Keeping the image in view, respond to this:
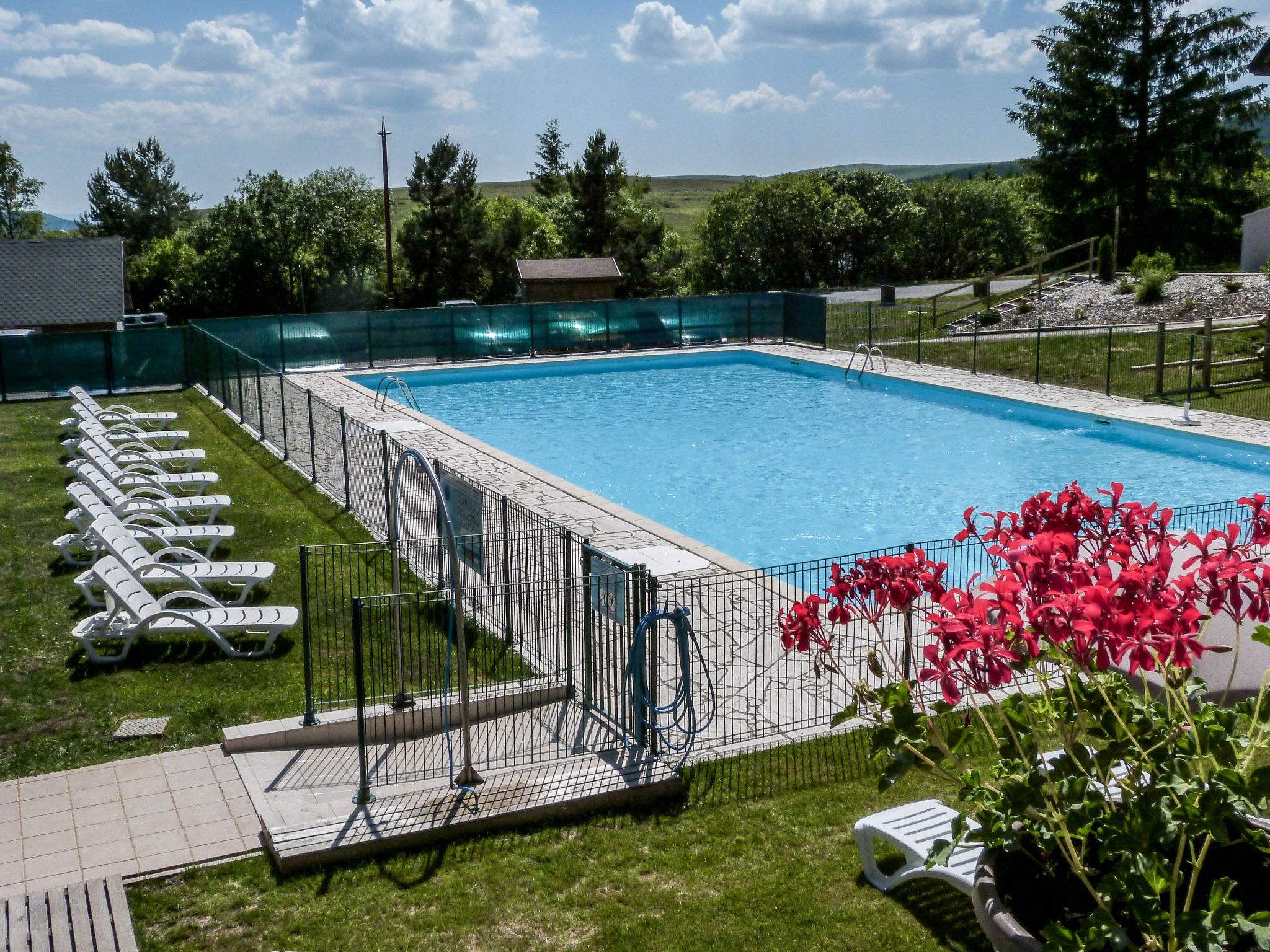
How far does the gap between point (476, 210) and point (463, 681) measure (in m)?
51.7

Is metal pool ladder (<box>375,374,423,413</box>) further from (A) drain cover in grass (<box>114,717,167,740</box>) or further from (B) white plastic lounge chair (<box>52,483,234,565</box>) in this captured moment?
(A) drain cover in grass (<box>114,717,167,740</box>)

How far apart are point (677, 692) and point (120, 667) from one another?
505cm

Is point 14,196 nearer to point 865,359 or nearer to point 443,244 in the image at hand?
point 443,244

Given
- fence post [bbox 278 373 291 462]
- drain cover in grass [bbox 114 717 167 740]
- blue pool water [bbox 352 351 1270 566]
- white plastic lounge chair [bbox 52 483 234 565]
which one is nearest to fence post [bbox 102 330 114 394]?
blue pool water [bbox 352 351 1270 566]

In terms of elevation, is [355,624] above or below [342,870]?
above

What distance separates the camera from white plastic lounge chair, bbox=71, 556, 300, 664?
10.3m

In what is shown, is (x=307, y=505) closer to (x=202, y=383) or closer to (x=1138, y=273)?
(x=202, y=383)

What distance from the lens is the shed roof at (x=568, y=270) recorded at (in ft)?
143

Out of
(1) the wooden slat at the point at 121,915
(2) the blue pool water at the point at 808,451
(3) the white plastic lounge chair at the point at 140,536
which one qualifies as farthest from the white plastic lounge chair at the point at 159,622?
(2) the blue pool water at the point at 808,451

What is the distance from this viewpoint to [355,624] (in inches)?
286

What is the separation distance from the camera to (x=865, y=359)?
30062mm

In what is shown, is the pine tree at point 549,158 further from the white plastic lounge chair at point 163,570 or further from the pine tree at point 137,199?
the white plastic lounge chair at point 163,570

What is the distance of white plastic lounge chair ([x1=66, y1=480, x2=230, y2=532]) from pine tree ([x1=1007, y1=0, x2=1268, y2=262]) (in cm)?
4215

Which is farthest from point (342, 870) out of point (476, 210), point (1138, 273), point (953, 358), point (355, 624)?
point (476, 210)
